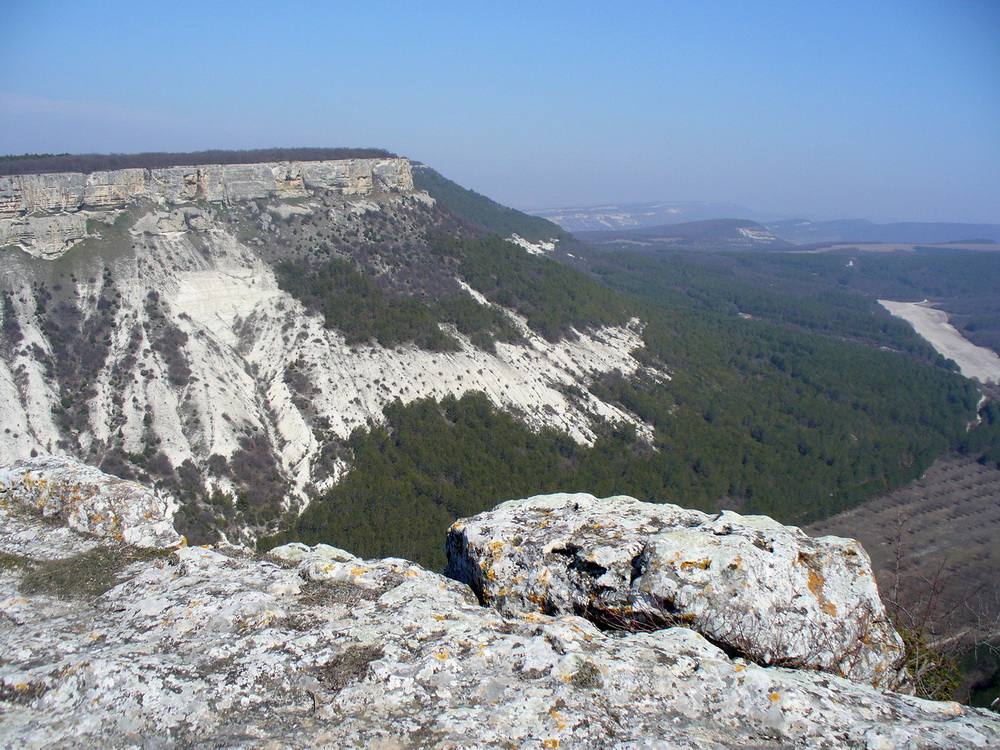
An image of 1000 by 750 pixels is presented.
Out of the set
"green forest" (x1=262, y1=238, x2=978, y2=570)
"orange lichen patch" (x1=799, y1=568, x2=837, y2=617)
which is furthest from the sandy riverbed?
"orange lichen patch" (x1=799, y1=568, x2=837, y2=617)

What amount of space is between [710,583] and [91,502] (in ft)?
33.7

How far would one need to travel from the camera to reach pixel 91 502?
35.3 ft

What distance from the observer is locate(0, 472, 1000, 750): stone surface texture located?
5855 millimetres

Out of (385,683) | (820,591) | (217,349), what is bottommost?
(217,349)

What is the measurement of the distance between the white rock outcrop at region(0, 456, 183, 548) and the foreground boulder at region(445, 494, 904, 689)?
542cm

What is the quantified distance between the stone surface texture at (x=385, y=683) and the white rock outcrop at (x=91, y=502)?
75.3 inches

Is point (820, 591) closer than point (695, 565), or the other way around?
point (820, 591)

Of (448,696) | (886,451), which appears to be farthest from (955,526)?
(448,696)

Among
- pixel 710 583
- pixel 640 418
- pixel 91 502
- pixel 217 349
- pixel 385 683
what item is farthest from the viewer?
pixel 640 418

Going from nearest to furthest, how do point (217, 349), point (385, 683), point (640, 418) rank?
1. point (385, 683)
2. point (217, 349)
3. point (640, 418)

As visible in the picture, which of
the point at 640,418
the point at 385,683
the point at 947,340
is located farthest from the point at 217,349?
the point at 947,340

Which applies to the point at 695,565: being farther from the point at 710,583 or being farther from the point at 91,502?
the point at 91,502

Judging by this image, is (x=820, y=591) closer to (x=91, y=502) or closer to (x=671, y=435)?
(x=91, y=502)

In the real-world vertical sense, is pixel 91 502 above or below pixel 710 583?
below
